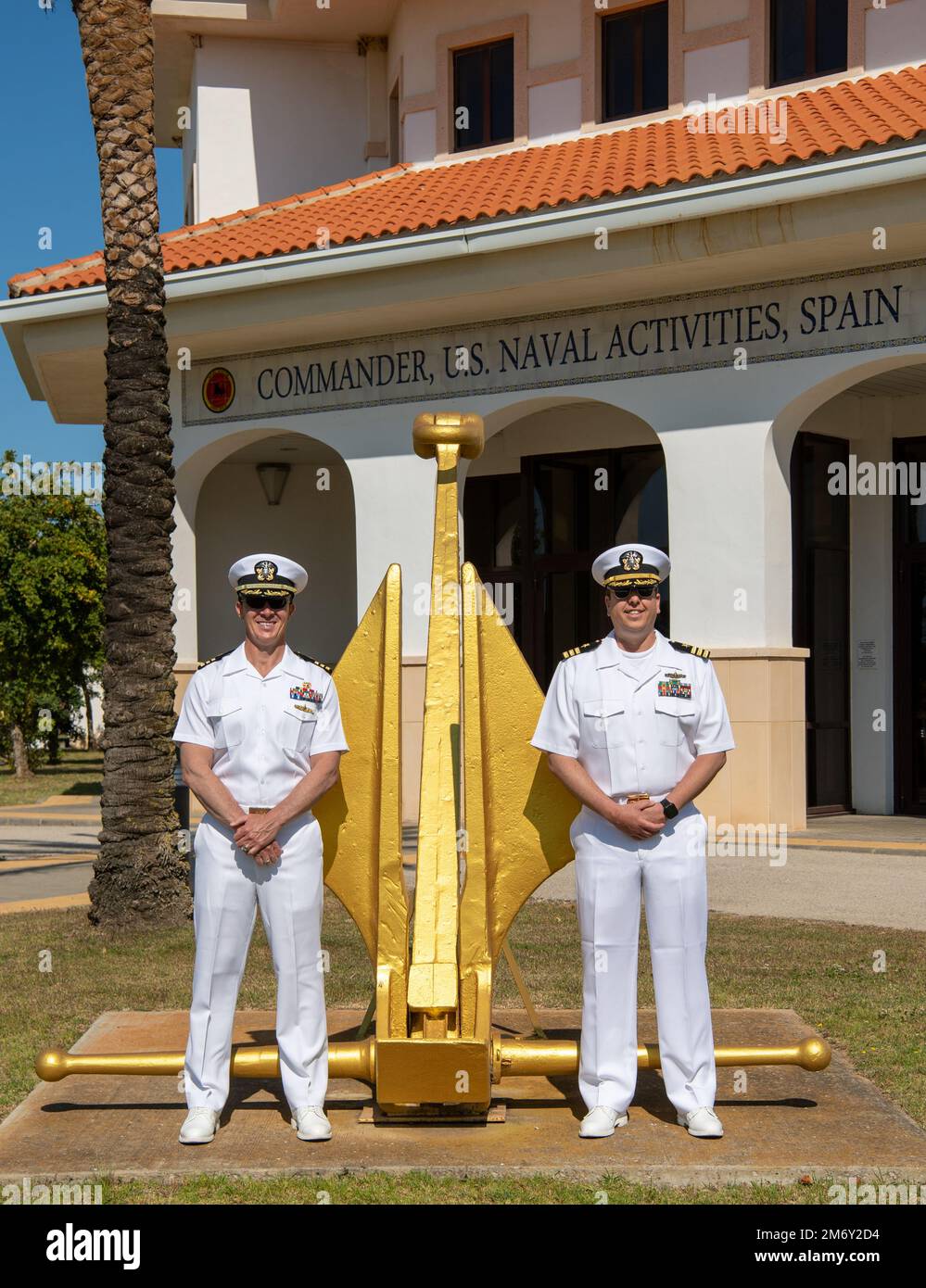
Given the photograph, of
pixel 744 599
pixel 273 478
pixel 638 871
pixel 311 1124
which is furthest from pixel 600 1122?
pixel 273 478

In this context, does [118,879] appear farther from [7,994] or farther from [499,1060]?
[499,1060]

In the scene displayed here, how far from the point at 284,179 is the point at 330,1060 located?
1704 centimetres

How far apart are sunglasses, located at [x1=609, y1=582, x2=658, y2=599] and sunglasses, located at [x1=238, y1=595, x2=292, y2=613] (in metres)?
1.14

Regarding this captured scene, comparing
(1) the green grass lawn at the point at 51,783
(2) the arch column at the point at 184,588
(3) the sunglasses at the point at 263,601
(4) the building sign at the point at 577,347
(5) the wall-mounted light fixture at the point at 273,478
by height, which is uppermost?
(4) the building sign at the point at 577,347

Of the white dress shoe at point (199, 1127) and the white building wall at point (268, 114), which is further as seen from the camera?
the white building wall at point (268, 114)

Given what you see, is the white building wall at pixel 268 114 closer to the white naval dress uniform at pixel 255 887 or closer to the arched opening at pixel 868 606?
the arched opening at pixel 868 606

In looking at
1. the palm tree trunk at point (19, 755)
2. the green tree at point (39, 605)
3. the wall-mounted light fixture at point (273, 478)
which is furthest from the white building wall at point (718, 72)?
the palm tree trunk at point (19, 755)

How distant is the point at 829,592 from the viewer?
16.3 m

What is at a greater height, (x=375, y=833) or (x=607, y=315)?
(x=607, y=315)

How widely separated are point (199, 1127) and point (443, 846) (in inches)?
48.3

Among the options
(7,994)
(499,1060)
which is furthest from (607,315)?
(499,1060)

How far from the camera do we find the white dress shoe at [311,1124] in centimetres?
500

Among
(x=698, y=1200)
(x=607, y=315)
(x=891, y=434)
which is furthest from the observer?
(x=891, y=434)

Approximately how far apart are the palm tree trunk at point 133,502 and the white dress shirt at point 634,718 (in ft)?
16.4
